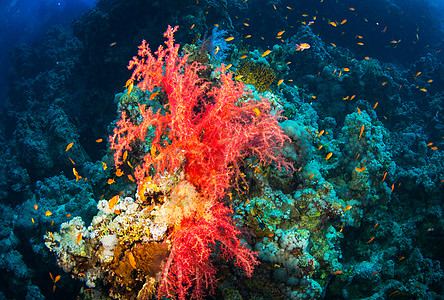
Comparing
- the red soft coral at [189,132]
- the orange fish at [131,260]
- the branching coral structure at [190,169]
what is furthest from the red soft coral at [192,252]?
the orange fish at [131,260]

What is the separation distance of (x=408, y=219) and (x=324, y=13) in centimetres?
1627

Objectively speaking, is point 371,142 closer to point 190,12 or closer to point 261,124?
point 261,124

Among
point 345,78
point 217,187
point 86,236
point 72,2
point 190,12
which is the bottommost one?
point 345,78

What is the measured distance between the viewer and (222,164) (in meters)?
3.21

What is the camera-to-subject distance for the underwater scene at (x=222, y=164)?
3244mm

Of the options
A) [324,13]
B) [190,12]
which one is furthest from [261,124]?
[324,13]

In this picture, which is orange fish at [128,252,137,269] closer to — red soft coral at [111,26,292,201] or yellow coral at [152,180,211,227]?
yellow coral at [152,180,211,227]

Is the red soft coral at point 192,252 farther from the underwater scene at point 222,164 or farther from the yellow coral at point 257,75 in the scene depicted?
the yellow coral at point 257,75

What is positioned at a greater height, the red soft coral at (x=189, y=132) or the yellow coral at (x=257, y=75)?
the red soft coral at (x=189, y=132)

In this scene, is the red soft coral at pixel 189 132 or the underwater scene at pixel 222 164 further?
the underwater scene at pixel 222 164

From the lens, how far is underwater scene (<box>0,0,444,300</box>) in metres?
3.24

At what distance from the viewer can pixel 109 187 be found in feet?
20.7

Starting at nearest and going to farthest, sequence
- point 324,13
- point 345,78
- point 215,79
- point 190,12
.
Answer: point 215,79 → point 190,12 → point 345,78 → point 324,13

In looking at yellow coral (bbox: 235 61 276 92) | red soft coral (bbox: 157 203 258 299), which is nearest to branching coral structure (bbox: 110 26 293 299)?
red soft coral (bbox: 157 203 258 299)
